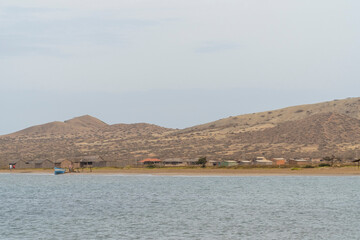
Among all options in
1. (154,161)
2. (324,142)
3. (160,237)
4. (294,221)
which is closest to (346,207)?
(294,221)

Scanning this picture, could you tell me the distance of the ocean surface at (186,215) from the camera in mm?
42688

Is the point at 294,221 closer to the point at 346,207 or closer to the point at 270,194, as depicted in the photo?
the point at 346,207

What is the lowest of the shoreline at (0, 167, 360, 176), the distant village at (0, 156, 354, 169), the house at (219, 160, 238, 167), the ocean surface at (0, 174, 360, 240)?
the ocean surface at (0, 174, 360, 240)

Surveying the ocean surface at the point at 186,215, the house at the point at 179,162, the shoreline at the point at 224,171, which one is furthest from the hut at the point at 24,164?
the ocean surface at the point at 186,215

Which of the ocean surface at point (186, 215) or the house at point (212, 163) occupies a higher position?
the house at point (212, 163)

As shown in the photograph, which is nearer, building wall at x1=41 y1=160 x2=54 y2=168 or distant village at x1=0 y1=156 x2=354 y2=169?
distant village at x1=0 y1=156 x2=354 y2=169

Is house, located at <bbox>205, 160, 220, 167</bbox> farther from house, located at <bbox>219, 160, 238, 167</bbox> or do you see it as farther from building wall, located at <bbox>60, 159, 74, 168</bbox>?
building wall, located at <bbox>60, 159, 74, 168</bbox>

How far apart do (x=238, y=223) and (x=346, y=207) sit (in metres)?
17.1

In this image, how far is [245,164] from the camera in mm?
152000

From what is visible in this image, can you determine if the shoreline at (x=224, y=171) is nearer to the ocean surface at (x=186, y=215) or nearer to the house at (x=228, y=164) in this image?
the house at (x=228, y=164)

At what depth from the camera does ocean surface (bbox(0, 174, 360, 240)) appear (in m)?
42.7

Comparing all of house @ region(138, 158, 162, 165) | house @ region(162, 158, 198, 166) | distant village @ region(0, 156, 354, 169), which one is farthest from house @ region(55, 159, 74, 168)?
house @ region(162, 158, 198, 166)

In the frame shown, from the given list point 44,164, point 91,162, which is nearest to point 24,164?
point 44,164

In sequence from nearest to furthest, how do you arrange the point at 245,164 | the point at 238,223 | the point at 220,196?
the point at 238,223, the point at 220,196, the point at 245,164
